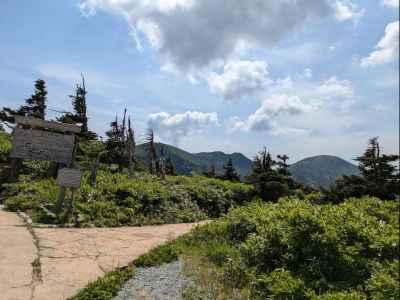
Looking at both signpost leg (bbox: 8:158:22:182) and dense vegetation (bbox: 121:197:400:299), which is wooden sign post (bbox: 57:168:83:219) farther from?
signpost leg (bbox: 8:158:22:182)

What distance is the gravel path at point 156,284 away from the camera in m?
4.48

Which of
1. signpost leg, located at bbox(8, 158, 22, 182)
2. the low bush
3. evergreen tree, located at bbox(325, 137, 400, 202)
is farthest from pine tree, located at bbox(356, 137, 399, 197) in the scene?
signpost leg, located at bbox(8, 158, 22, 182)

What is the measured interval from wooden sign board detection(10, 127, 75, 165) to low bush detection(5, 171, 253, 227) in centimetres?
94

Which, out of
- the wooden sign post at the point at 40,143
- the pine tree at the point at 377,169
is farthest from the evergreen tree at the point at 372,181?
the wooden sign post at the point at 40,143

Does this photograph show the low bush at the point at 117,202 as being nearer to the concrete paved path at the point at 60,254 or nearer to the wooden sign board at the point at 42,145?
the concrete paved path at the point at 60,254

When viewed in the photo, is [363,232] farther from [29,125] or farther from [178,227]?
[29,125]

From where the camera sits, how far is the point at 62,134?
13.2 metres

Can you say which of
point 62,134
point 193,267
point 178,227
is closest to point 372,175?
point 178,227

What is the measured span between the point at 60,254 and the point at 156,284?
2249 millimetres

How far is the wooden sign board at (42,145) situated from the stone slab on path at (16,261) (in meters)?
4.83

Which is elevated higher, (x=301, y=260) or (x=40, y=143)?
(x=40, y=143)

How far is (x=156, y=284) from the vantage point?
486 centimetres

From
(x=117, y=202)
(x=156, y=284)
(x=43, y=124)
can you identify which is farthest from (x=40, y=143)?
(x=156, y=284)

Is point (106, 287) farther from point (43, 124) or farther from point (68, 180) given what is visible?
point (43, 124)
